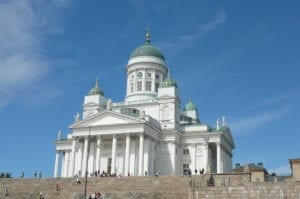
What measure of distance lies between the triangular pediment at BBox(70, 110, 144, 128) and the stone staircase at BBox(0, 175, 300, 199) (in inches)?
559

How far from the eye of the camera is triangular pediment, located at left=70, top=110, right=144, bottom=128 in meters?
61.9

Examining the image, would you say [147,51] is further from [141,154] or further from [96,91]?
[141,154]

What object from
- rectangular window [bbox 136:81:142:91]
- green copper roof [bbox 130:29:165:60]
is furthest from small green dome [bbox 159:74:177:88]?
green copper roof [bbox 130:29:165:60]

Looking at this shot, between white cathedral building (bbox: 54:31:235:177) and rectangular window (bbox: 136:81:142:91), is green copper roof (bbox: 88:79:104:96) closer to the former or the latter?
white cathedral building (bbox: 54:31:235:177)

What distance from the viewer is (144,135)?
61.1 m

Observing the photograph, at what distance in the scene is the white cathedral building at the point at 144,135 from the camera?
6169 centimetres

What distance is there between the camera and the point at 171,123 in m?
66.4

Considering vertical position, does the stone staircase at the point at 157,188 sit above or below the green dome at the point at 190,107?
below

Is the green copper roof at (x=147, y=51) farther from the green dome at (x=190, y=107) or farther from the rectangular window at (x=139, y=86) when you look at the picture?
the green dome at (x=190, y=107)

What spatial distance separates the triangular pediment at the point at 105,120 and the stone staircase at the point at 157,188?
14202mm

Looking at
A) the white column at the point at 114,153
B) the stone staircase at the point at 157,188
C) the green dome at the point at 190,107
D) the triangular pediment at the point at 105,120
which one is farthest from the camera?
the green dome at the point at 190,107

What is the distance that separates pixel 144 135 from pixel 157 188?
58.7 ft

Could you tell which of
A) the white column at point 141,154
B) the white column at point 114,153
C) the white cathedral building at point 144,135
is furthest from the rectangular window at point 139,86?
the white column at point 141,154

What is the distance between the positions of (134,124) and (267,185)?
27.9 metres
